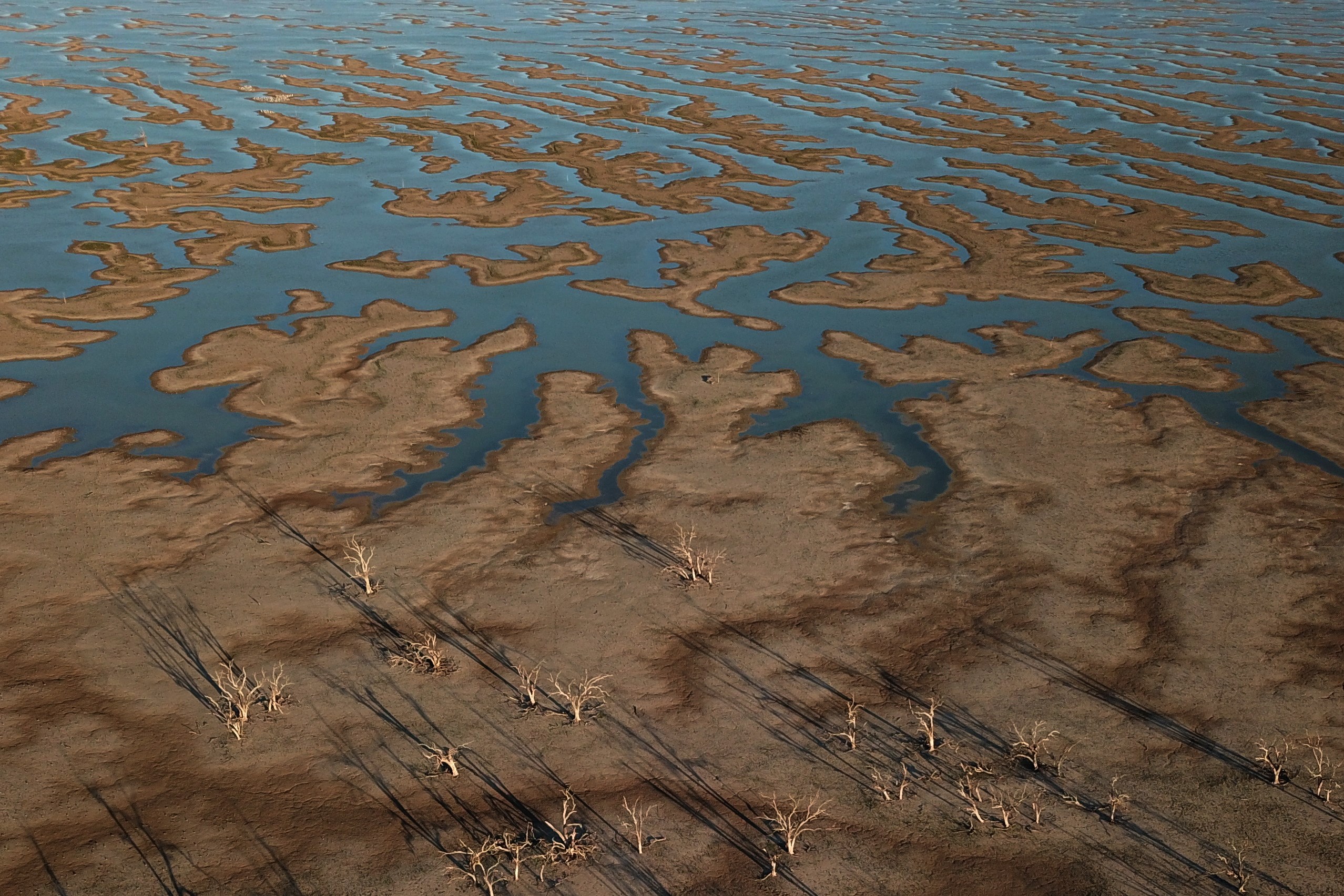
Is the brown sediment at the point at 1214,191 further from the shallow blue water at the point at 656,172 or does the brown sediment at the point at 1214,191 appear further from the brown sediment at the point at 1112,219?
the brown sediment at the point at 1112,219

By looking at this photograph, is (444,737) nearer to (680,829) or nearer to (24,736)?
(680,829)

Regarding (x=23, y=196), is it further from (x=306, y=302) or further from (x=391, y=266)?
(x=306, y=302)

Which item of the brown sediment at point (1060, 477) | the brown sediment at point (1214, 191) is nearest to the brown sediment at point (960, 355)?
the brown sediment at point (1060, 477)

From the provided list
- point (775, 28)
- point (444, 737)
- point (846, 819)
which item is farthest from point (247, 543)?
point (775, 28)

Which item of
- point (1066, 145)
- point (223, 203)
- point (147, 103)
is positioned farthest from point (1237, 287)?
point (147, 103)

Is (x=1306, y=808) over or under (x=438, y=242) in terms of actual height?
over

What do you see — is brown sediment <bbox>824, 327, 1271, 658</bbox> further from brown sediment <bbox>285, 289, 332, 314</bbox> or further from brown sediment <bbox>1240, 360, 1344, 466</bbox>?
brown sediment <bbox>285, 289, 332, 314</bbox>

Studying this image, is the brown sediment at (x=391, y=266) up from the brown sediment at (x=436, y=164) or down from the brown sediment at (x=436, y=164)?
up
